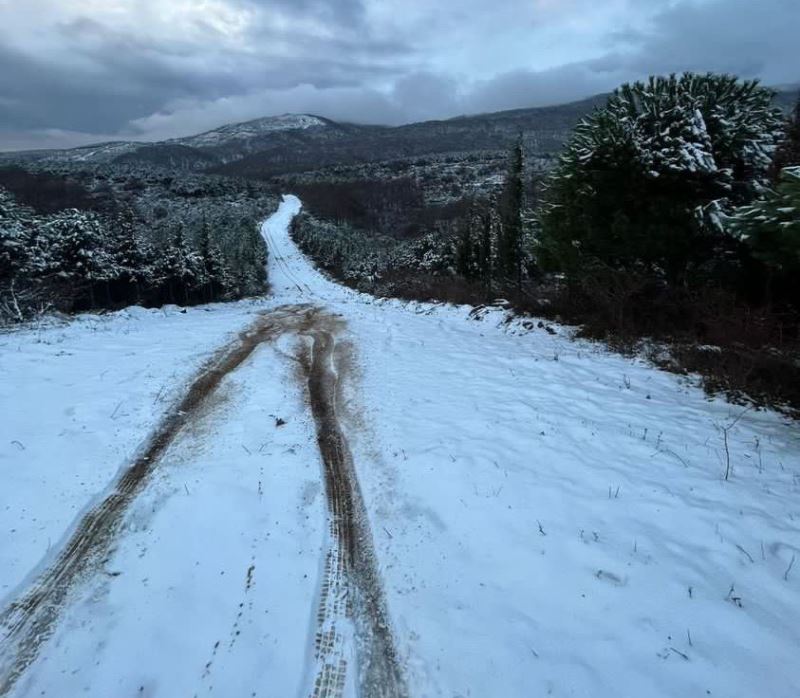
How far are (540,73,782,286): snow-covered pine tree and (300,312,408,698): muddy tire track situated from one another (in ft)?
30.9

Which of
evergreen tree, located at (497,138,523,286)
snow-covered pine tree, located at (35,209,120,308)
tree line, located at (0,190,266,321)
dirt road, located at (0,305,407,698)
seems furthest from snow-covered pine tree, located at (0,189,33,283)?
evergreen tree, located at (497,138,523,286)

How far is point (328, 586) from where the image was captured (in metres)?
4.32

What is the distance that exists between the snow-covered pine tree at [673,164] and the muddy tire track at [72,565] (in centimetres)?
1134

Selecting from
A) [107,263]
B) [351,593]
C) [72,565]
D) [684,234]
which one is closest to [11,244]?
[107,263]

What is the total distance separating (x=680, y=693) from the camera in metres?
3.11

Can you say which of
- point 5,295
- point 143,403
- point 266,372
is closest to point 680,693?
point 143,403

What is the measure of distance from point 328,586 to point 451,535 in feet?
4.68

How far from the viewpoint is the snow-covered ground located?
343cm

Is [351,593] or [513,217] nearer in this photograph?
[351,593]

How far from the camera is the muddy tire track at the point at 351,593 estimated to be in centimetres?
344

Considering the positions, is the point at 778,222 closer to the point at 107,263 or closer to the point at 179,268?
the point at 107,263

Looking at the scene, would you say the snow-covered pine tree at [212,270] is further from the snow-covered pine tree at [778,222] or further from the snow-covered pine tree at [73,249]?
the snow-covered pine tree at [778,222]

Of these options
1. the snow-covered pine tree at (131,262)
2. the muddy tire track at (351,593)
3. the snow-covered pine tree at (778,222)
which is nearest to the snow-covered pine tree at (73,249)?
the snow-covered pine tree at (131,262)

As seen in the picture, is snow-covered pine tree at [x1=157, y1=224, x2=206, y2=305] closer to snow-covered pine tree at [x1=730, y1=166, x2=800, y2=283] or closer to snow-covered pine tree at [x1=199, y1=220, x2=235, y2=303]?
snow-covered pine tree at [x1=199, y1=220, x2=235, y2=303]
